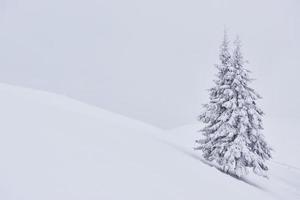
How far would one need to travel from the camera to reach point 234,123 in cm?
1988

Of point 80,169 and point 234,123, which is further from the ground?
point 234,123

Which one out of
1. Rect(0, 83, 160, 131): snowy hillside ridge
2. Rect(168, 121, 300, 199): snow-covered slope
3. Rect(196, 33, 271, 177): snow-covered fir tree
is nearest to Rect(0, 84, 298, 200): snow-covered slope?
Rect(196, 33, 271, 177): snow-covered fir tree

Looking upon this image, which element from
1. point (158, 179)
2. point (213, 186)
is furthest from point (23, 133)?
point (213, 186)

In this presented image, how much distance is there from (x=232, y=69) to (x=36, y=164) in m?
15.3

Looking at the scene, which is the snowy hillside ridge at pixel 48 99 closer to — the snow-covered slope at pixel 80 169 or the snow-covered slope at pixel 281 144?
the snow-covered slope at pixel 80 169

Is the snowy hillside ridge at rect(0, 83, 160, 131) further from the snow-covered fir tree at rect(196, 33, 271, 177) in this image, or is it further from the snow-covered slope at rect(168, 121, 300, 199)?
the snow-covered slope at rect(168, 121, 300, 199)

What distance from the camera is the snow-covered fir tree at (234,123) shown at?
63.3ft

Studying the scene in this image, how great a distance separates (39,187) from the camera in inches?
268

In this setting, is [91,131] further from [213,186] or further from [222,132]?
[222,132]

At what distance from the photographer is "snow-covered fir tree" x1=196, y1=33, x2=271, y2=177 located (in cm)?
1930

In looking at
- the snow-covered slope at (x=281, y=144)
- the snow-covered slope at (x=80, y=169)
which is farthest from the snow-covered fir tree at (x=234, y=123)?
the snow-covered slope at (x=281, y=144)

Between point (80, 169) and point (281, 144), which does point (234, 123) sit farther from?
point (281, 144)

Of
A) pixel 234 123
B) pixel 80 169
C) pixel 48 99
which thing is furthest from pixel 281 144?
pixel 80 169

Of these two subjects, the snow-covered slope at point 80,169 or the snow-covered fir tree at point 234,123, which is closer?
the snow-covered slope at point 80,169
